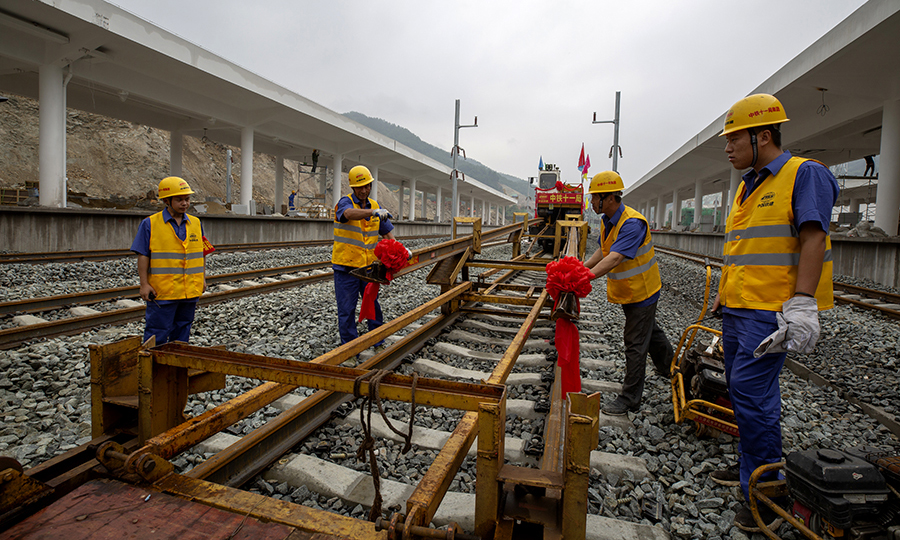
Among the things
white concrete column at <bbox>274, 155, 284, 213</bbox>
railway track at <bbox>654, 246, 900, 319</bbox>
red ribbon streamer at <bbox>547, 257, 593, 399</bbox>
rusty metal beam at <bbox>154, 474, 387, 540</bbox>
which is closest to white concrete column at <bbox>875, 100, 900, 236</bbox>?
railway track at <bbox>654, 246, 900, 319</bbox>

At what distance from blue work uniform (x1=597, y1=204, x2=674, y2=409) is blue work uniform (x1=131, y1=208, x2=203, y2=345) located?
3.68 m

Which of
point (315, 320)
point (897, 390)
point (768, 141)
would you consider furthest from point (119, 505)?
point (897, 390)

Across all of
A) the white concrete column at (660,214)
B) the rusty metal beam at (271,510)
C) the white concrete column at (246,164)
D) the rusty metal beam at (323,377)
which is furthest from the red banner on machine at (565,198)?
the white concrete column at (660,214)

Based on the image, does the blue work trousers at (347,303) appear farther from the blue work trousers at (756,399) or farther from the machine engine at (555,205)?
the machine engine at (555,205)

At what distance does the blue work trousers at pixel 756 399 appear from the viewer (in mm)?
2277

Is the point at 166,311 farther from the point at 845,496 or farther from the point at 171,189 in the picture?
the point at 845,496

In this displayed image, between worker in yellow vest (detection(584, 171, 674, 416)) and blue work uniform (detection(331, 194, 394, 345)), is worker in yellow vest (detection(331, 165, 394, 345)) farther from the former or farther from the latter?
worker in yellow vest (detection(584, 171, 674, 416))

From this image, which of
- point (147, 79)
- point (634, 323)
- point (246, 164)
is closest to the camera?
point (634, 323)

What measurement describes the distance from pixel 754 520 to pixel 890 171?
15.2 meters

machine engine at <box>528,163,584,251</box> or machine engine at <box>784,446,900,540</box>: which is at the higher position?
machine engine at <box>528,163,584,251</box>

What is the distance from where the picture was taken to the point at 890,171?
40.0ft

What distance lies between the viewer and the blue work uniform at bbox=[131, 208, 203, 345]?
3.67 metres

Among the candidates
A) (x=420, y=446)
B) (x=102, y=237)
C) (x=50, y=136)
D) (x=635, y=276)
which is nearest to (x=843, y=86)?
(x=635, y=276)

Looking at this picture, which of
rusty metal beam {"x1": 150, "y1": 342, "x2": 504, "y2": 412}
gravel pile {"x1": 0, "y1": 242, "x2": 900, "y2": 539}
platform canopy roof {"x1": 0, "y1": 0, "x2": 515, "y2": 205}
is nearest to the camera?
rusty metal beam {"x1": 150, "y1": 342, "x2": 504, "y2": 412}
